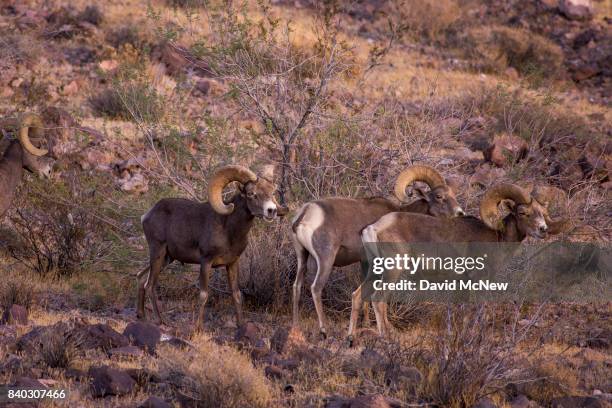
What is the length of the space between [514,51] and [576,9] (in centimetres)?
400

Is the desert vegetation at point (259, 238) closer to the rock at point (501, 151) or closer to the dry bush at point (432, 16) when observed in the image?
the rock at point (501, 151)

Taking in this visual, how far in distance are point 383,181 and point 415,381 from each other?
15.7 feet

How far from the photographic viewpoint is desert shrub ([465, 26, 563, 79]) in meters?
27.4

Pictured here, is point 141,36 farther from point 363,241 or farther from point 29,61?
point 363,241

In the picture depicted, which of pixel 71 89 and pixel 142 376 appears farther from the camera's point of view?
pixel 71 89

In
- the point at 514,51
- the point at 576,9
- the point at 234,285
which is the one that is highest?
the point at 576,9

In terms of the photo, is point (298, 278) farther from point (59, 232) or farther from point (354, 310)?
point (59, 232)

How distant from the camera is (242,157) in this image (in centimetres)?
1166

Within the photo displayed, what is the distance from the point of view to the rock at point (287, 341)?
27.2ft

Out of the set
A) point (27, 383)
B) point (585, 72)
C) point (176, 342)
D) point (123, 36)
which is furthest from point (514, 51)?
point (27, 383)

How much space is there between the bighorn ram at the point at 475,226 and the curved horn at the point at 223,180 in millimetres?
1335

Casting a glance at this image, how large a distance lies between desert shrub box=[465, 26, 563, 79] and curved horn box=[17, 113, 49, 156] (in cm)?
1776

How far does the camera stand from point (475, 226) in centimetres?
1007

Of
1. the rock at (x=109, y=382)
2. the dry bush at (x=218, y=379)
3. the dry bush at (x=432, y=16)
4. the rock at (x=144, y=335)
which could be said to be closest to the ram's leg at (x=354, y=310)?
the rock at (x=144, y=335)
